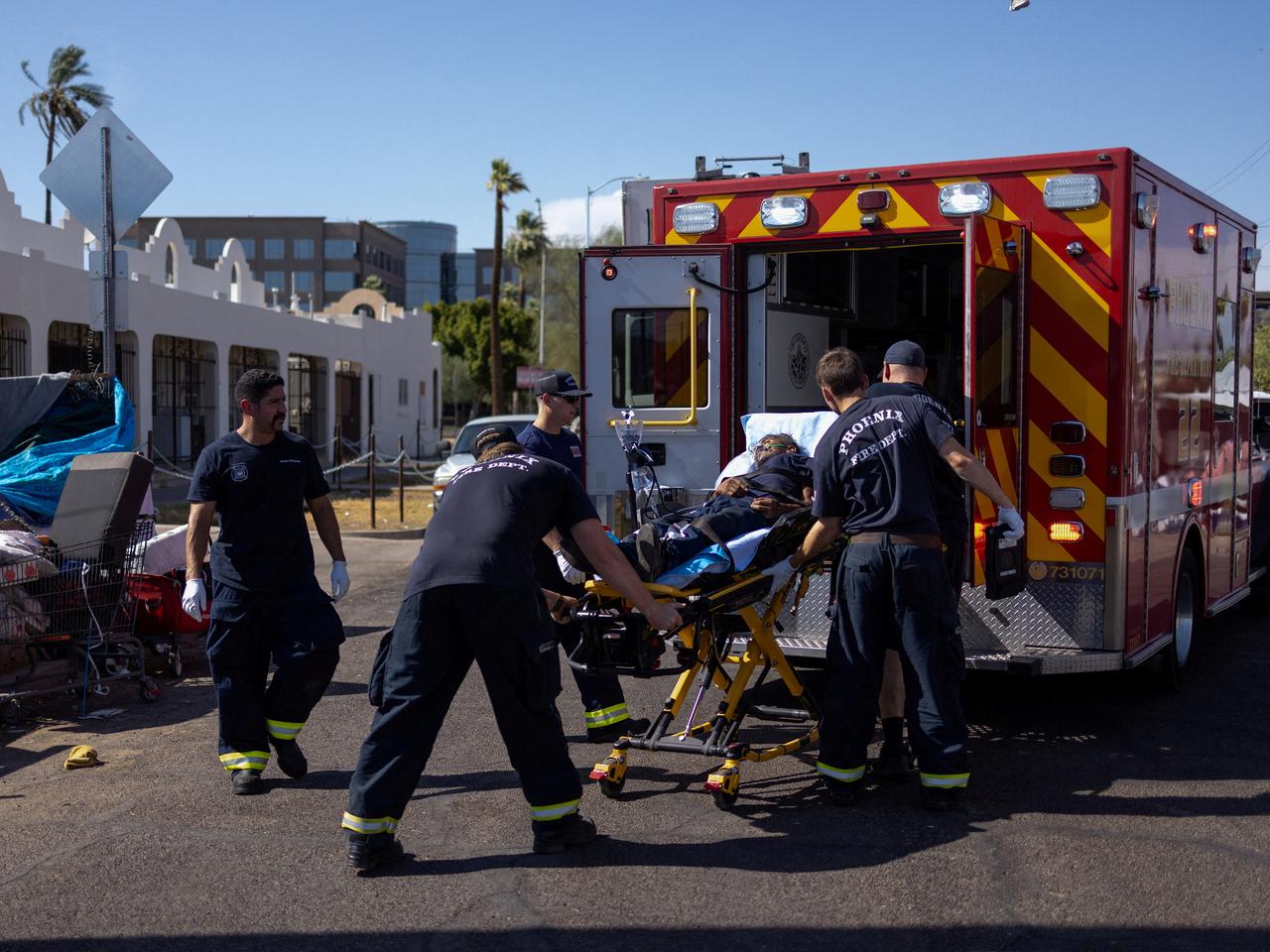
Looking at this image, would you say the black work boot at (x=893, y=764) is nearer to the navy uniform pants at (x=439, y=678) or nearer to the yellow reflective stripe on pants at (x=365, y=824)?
the navy uniform pants at (x=439, y=678)

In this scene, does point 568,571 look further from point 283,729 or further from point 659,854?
point 659,854

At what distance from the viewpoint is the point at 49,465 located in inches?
383

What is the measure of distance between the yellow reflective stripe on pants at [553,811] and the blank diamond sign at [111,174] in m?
5.61

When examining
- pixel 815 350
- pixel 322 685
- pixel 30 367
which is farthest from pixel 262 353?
pixel 322 685

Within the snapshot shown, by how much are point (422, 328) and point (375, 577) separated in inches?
1411

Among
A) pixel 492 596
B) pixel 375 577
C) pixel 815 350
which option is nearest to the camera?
pixel 492 596

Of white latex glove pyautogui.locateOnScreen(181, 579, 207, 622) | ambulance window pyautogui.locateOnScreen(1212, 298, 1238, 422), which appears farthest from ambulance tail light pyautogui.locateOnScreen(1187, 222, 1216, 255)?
white latex glove pyautogui.locateOnScreen(181, 579, 207, 622)

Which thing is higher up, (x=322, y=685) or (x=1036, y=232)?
(x=1036, y=232)

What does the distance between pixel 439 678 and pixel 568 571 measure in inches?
74.6

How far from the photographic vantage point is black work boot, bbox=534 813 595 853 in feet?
16.9

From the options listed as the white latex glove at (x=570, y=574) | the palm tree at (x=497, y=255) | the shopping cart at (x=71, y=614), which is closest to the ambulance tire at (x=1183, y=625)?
the white latex glove at (x=570, y=574)

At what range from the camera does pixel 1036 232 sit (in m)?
7.15

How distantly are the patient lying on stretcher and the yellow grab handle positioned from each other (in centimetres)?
119

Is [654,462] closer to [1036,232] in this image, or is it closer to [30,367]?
[1036,232]
